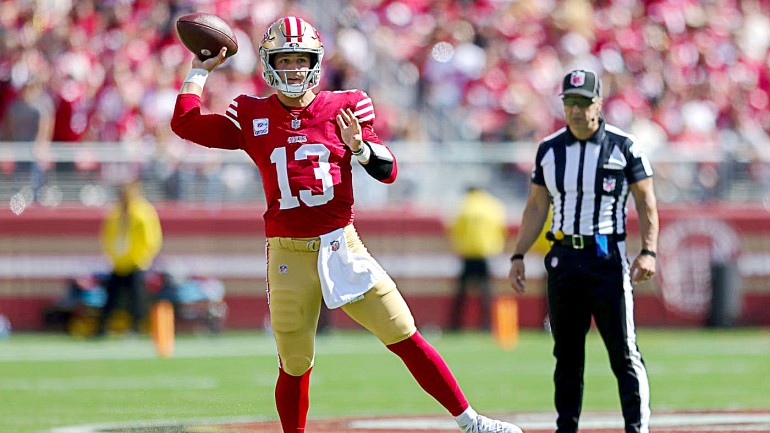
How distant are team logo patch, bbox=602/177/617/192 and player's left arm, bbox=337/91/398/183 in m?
1.25

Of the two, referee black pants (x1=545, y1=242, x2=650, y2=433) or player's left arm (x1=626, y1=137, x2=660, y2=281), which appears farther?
player's left arm (x1=626, y1=137, x2=660, y2=281)

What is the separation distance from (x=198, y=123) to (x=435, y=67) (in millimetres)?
11959

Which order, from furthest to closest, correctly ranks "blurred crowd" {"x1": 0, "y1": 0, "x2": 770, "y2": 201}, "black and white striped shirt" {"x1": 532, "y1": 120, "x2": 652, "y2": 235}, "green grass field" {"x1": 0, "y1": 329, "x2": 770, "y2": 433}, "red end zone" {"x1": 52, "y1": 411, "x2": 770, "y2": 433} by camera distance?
"blurred crowd" {"x1": 0, "y1": 0, "x2": 770, "y2": 201} → "green grass field" {"x1": 0, "y1": 329, "x2": 770, "y2": 433} → "red end zone" {"x1": 52, "y1": 411, "x2": 770, "y2": 433} → "black and white striped shirt" {"x1": 532, "y1": 120, "x2": 652, "y2": 235}

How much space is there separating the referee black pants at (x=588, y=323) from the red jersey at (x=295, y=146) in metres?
1.22

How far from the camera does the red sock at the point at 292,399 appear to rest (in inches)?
266

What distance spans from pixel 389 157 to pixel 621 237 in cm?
149

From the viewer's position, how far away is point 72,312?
54.1 ft

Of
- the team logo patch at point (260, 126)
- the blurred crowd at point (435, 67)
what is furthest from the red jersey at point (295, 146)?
the blurred crowd at point (435, 67)

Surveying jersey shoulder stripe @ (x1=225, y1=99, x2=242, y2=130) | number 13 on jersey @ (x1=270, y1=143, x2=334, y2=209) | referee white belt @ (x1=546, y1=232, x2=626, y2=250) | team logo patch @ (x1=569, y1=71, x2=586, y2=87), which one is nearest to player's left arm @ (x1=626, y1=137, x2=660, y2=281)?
referee white belt @ (x1=546, y1=232, x2=626, y2=250)

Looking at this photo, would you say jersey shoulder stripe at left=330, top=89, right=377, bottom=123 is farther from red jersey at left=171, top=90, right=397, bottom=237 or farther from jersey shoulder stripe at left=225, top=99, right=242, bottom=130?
jersey shoulder stripe at left=225, top=99, right=242, bottom=130

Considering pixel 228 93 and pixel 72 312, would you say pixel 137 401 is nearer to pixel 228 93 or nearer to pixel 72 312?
pixel 72 312

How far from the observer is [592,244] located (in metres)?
7.26

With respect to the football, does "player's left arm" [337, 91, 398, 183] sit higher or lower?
lower

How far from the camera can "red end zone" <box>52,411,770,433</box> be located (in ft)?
26.7
